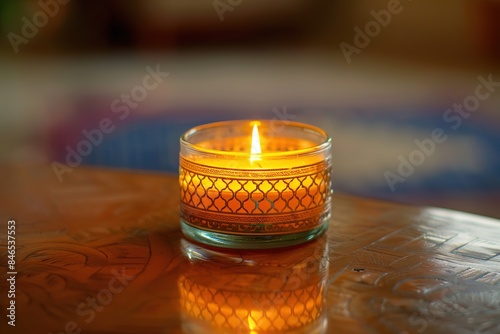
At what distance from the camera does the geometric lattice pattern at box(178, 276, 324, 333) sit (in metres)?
0.66

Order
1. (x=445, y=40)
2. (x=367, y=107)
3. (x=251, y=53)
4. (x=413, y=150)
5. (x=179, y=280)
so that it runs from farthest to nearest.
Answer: (x=251, y=53) → (x=445, y=40) → (x=367, y=107) → (x=413, y=150) → (x=179, y=280)

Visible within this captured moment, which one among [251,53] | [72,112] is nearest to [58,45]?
[72,112]

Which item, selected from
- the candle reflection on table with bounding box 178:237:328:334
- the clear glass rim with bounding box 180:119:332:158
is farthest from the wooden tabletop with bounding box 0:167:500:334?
the clear glass rim with bounding box 180:119:332:158

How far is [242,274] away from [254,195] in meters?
0.09

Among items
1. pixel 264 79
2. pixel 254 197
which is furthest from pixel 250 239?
pixel 264 79

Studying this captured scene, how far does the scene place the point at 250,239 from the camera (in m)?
0.82

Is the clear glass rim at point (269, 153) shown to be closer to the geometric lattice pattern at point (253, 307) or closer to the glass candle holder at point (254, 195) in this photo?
the glass candle holder at point (254, 195)

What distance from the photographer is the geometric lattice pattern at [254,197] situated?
81 centimetres

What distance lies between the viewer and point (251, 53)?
342cm

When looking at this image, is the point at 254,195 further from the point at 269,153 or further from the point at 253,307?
the point at 253,307

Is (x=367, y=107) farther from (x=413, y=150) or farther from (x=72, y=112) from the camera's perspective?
(x=72, y=112)

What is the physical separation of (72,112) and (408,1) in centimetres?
147

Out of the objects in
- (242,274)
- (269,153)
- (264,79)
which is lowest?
(264,79)

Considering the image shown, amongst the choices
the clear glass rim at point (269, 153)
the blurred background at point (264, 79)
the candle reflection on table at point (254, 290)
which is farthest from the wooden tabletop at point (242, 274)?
the blurred background at point (264, 79)
